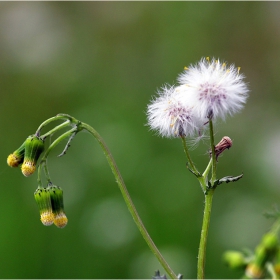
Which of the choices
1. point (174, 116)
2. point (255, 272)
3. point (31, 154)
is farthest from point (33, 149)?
point (255, 272)

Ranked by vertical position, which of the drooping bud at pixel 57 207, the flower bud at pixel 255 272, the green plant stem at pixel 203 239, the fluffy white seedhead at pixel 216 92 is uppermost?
the fluffy white seedhead at pixel 216 92

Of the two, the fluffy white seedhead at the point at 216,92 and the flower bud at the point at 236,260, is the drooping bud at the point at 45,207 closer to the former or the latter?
the fluffy white seedhead at the point at 216,92

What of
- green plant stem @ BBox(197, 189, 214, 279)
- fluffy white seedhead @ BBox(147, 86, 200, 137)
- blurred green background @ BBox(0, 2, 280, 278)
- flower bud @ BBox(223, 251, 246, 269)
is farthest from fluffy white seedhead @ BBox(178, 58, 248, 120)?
blurred green background @ BBox(0, 2, 280, 278)

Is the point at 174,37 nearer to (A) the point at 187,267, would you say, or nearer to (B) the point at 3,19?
(B) the point at 3,19

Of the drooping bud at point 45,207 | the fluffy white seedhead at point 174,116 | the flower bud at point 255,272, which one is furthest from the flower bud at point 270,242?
the drooping bud at point 45,207

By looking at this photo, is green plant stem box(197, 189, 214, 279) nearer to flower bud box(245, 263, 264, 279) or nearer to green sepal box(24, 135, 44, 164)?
flower bud box(245, 263, 264, 279)

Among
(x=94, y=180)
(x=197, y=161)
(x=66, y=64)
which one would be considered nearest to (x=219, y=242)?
(x=197, y=161)
